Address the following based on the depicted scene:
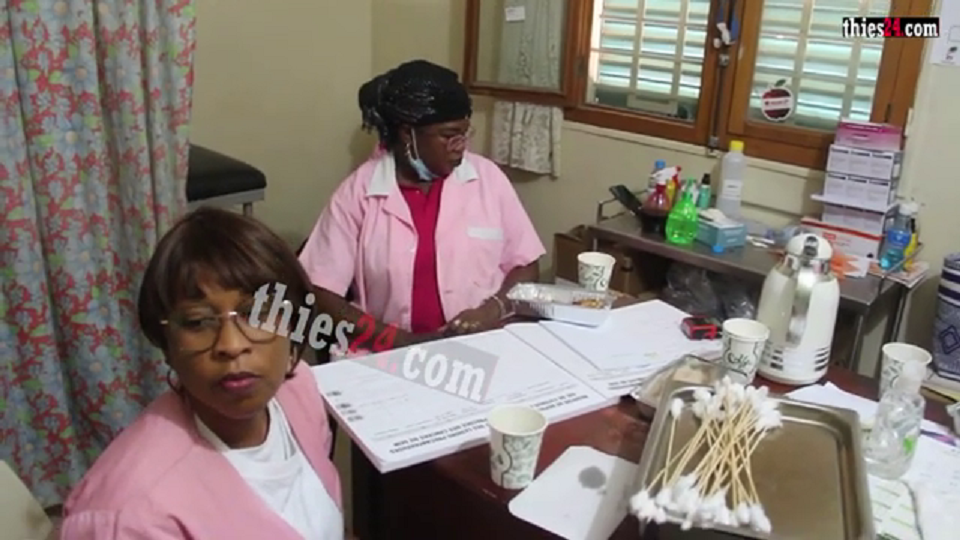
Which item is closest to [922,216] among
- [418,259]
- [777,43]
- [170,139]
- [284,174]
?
[777,43]

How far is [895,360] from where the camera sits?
1.37 meters

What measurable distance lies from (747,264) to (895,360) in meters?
0.97

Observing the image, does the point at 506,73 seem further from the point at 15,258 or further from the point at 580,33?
the point at 15,258

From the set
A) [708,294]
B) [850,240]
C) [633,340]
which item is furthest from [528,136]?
[633,340]

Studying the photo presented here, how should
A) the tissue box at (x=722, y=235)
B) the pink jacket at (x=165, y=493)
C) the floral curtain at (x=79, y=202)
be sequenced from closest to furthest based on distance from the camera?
the pink jacket at (x=165, y=493)
the floral curtain at (x=79, y=202)
the tissue box at (x=722, y=235)

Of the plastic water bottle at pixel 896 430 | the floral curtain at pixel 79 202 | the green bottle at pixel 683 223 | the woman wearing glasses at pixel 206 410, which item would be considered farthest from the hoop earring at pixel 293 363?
the green bottle at pixel 683 223

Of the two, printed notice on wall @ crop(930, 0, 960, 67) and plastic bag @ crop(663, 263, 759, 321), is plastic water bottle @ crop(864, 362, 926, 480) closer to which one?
plastic bag @ crop(663, 263, 759, 321)

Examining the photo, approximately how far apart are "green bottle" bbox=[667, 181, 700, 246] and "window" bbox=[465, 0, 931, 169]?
0.32 m

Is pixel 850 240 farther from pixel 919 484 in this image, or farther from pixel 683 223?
pixel 919 484

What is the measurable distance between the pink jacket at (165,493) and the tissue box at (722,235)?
1.68 meters

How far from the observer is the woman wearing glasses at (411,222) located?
6.46 feet

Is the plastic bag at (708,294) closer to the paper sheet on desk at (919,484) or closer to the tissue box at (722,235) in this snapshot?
the tissue box at (722,235)

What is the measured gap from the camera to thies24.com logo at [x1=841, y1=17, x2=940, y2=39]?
2264 millimetres

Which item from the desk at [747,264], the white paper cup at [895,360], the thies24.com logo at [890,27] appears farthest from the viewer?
the thies24.com logo at [890,27]
